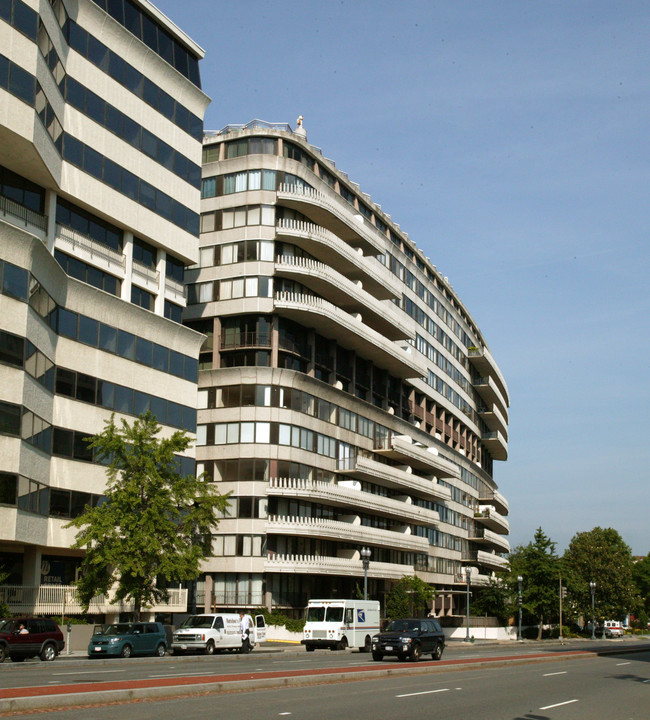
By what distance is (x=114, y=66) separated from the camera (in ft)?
158

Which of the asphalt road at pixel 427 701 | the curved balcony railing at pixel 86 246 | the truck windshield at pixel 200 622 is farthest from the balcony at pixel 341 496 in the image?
the asphalt road at pixel 427 701

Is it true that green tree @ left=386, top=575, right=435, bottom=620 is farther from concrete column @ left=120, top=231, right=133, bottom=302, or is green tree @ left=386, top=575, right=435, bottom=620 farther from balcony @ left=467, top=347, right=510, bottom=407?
balcony @ left=467, top=347, right=510, bottom=407

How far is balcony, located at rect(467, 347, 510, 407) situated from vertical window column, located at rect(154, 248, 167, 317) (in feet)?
228

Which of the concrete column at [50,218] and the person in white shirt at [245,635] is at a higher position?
the concrete column at [50,218]

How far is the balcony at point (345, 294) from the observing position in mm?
64938

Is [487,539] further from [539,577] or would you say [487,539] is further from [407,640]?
[407,640]

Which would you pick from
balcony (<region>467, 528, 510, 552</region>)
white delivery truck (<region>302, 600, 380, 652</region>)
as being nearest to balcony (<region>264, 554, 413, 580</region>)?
white delivery truck (<region>302, 600, 380, 652</region>)

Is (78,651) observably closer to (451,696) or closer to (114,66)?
(451,696)

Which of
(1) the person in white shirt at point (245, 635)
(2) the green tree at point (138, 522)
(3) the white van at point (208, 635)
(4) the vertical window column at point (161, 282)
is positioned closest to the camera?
(3) the white van at point (208, 635)

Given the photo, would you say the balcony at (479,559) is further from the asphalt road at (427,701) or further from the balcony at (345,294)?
the asphalt road at (427,701)

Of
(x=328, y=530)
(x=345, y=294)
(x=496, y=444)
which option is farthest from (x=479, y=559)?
(x=345, y=294)

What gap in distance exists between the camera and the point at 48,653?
112 feet

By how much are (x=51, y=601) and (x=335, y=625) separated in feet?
45.3

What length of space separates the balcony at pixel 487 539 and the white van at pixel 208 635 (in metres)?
70.4
